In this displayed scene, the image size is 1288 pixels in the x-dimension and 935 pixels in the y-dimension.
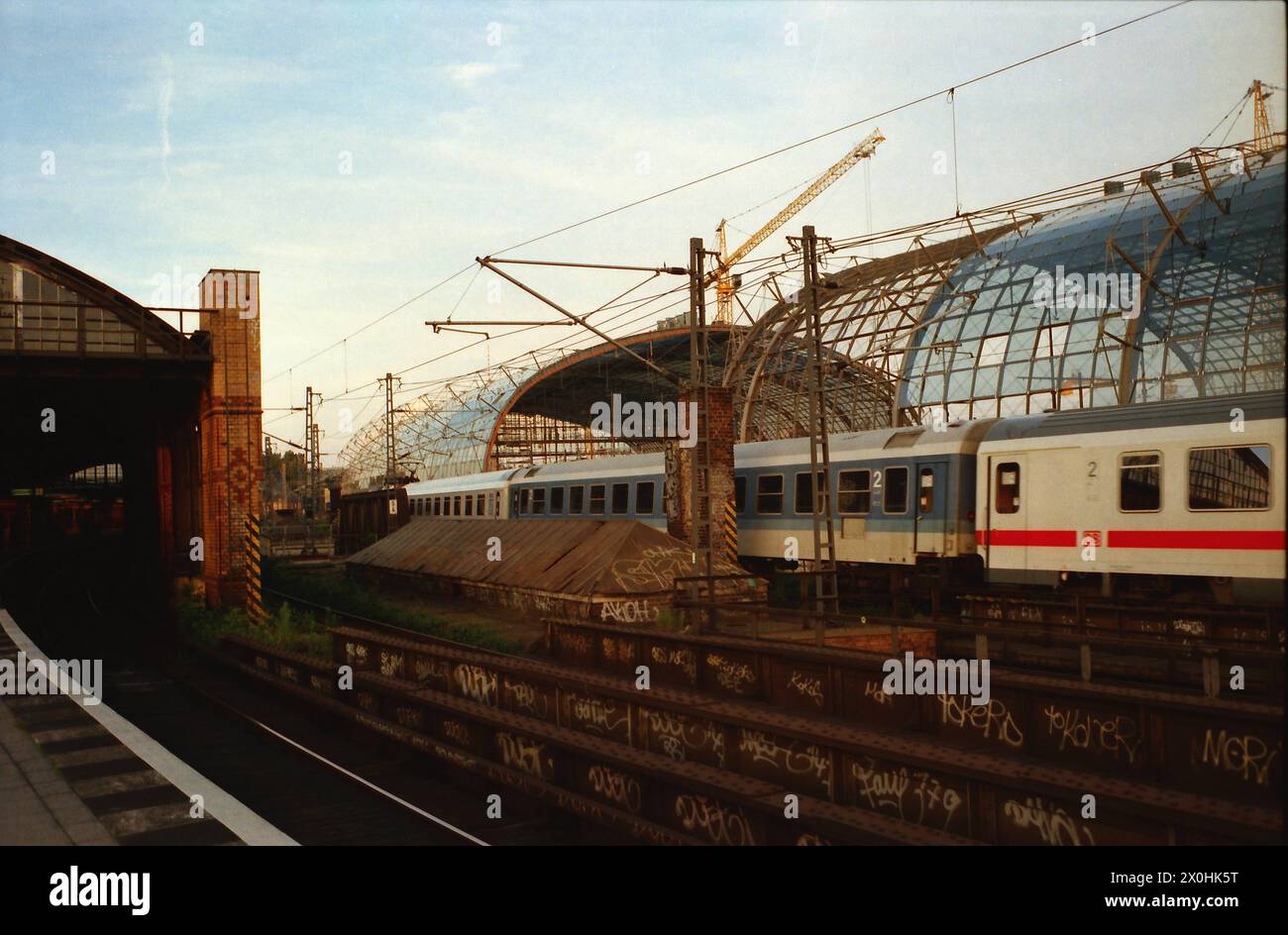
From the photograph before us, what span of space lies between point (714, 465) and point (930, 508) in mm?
4657

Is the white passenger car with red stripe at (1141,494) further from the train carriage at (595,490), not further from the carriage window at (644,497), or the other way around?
the carriage window at (644,497)

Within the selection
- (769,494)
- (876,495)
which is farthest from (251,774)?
(769,494)

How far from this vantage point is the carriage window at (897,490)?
21.1 meters

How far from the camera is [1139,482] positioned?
16484 millimetres

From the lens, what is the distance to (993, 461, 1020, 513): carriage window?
18453mm

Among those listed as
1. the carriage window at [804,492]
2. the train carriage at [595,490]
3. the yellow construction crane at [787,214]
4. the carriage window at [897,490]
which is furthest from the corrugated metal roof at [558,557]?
the yellow construction crane at [787,214]

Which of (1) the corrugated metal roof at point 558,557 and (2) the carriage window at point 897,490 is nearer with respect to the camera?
(1) the corrugated metal roof at point 558,557

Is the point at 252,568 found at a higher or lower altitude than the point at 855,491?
lower

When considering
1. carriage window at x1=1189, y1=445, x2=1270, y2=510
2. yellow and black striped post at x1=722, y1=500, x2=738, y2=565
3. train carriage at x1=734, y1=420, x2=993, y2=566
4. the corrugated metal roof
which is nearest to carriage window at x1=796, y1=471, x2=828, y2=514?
train carriage at x1=734, y1=420, x2=993, y2=566

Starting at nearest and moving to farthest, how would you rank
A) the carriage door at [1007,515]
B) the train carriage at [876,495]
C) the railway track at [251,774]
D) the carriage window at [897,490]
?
the railway track at [251,774]
the carriage door at [1007,515]
the train carriage at [876,495]
the carriage window at [897,490]

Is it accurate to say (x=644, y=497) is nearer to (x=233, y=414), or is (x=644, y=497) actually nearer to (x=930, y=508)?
(x=930, y=508)

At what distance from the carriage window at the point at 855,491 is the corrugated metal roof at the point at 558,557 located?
128 inches
